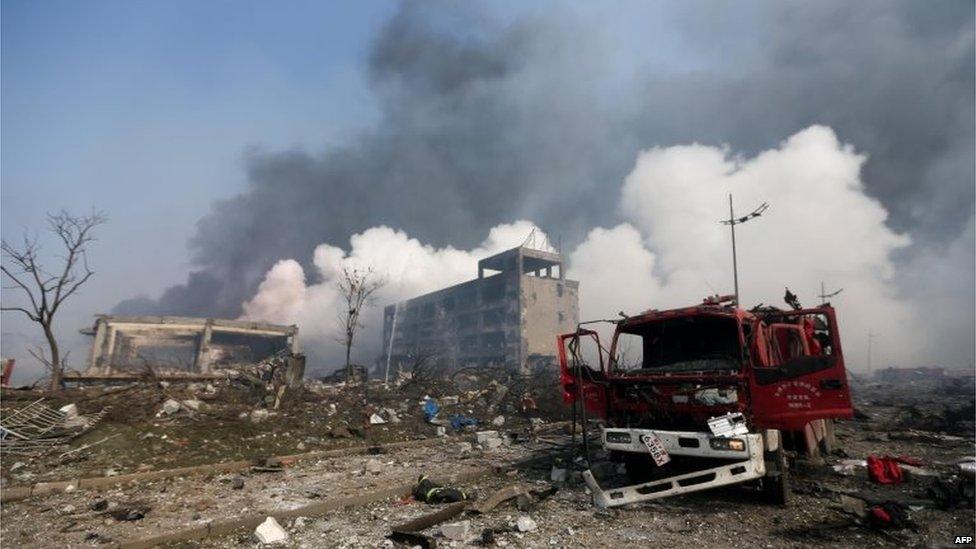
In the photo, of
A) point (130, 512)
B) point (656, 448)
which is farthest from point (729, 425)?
point (130, 512)

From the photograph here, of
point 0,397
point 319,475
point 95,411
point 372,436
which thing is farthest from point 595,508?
point 0,397

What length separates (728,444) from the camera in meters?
4.66

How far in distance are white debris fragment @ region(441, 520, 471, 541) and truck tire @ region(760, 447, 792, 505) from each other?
124 inches

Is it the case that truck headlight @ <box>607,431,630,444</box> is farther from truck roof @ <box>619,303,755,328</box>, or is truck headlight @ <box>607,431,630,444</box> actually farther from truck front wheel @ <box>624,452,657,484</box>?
truck roof @ <box>619,303,755,328</box>

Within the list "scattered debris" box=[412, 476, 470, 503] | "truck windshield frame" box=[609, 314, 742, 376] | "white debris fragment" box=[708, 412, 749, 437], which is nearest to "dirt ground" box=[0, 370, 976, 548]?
"scattered debris" box=[412, 476, 470, 503]

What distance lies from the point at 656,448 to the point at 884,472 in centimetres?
361

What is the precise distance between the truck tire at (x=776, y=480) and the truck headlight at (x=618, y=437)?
141 centimetres

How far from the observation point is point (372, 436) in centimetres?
1058

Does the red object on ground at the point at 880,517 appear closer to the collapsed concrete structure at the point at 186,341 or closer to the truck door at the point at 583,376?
the truck door at the point at 583,376

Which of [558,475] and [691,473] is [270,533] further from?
[691,473]

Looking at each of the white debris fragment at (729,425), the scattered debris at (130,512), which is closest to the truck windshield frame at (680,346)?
the white debris fragment at (729,425)

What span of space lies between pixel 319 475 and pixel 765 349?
6646 mm

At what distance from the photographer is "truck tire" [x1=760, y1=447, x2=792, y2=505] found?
4.84 m

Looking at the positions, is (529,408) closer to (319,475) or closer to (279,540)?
(319,475)
